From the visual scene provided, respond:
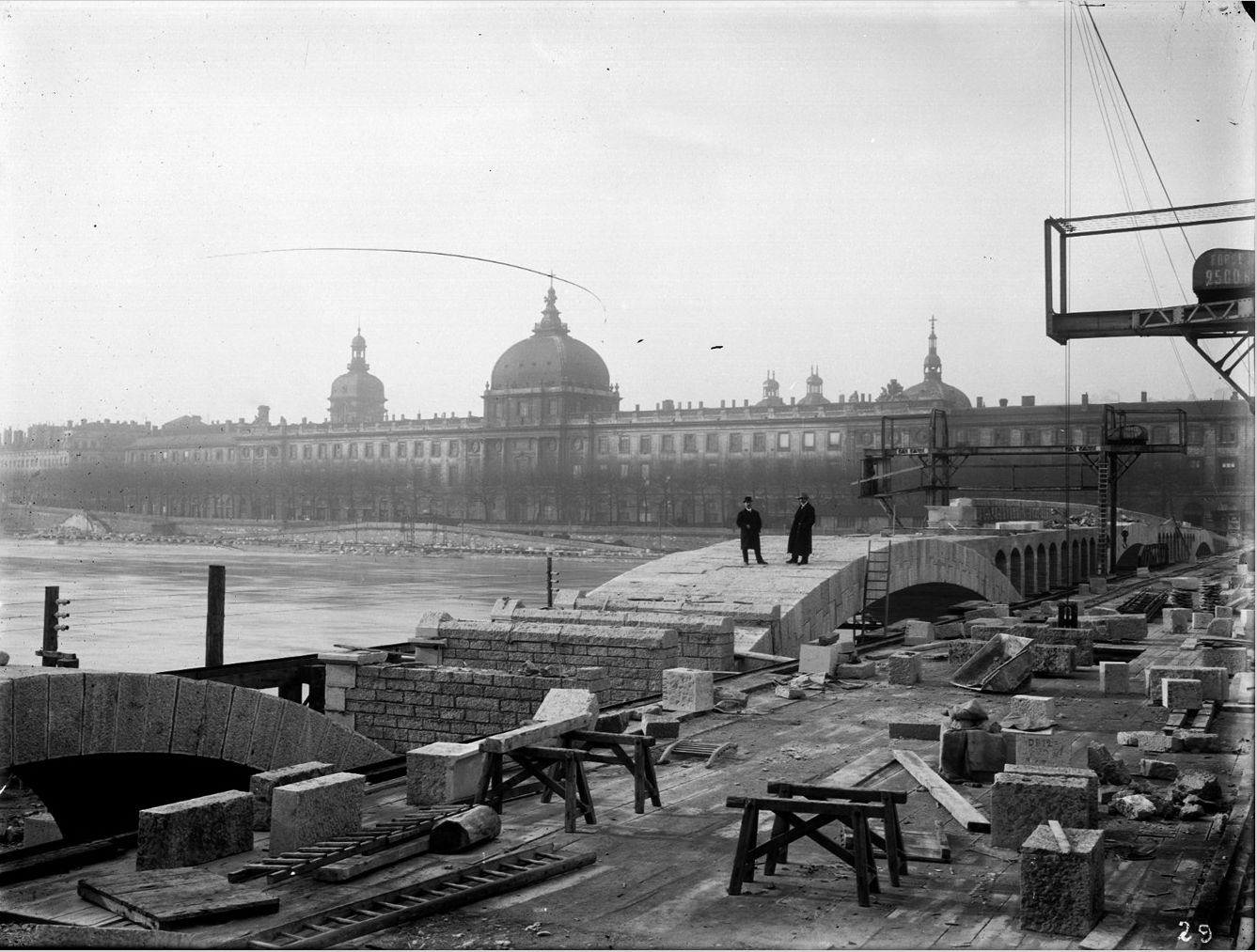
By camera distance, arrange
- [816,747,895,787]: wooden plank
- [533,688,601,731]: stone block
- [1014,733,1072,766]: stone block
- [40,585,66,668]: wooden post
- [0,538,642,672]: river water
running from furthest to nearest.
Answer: [0,538,642,672]: river water
[40,585,66,668]: wooden post
[533,688,601,731]: stone block
[816,747,895,787]: wooden plank
[1014,733,1072,766]: stone block

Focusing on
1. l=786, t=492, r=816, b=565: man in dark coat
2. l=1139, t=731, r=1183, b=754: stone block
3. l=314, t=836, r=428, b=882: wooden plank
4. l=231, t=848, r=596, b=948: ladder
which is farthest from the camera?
l=786, t=492, r=816, b=565: man in dark coat

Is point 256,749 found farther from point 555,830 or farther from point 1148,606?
point 1148,606

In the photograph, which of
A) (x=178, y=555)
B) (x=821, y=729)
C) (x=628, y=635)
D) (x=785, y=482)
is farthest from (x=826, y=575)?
(x=785, y=482)

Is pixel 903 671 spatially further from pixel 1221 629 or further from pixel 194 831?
pixel 194 831

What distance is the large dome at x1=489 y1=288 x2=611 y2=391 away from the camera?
112 m

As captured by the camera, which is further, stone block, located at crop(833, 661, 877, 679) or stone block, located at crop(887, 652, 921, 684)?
stone block, located at crop(833, 661, 877, 679)

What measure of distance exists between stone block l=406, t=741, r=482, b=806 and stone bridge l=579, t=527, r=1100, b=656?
10.0m

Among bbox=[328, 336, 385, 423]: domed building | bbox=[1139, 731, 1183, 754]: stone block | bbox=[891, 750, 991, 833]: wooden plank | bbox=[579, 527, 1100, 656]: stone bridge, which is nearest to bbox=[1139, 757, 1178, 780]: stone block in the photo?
bbox=[1139, 731, 1183, 754]: stone block

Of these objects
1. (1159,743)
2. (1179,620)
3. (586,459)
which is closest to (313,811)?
(1159,743)

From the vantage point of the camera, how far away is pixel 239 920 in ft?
19.1

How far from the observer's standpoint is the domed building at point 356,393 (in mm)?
141500

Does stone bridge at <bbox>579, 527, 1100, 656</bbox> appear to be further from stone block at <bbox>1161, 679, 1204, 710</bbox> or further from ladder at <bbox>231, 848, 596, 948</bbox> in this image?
ladder at <bbox>231, 848, 596, 948</bbox>

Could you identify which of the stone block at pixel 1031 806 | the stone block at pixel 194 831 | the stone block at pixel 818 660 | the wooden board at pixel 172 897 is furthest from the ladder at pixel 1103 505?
the wooden board at pixel 172 897

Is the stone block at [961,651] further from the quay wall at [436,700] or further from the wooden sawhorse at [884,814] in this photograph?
the wooden sawhorse at [884,814]
